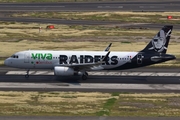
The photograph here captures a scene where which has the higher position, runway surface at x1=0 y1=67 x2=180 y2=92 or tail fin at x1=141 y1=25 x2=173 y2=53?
tail fin at x1=141 y1=25 x2=173 y2=53

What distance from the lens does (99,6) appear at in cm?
15400

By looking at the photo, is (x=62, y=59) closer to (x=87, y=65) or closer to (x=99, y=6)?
(x=87, y=65)

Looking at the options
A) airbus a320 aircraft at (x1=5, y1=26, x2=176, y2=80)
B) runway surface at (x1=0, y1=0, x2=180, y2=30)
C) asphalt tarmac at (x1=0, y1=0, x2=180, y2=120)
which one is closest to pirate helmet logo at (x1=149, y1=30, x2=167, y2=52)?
airbus a320 aircraft at (x1=5, y1=26, x2=176, y2=80)

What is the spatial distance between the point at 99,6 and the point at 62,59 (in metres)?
89.9

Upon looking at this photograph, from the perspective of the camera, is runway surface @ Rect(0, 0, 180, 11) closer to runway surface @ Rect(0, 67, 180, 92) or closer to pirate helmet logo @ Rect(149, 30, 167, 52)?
runway surface @ Rect(0, 67, 180, 92)

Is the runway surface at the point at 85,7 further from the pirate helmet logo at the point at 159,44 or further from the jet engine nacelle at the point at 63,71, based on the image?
the jet engine nacelle at the point at 63,71

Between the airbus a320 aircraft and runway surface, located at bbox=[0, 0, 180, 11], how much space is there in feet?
261

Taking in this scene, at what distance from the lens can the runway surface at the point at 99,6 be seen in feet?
486

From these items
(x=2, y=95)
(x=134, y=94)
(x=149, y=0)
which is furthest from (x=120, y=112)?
(x=149, y=0)

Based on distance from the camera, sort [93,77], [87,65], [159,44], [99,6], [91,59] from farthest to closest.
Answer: [99,6] < [93,77] < [159,44] < [91,59] < [87,65]

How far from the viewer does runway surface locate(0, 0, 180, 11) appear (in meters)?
148

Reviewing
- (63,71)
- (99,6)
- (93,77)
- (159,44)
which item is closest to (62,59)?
(63,71)

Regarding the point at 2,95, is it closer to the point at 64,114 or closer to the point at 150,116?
the point at 64,114

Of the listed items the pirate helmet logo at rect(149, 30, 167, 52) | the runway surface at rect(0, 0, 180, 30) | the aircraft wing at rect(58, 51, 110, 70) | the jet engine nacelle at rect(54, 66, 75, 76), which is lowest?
the jet engine nacelle at rect(54, 66, 75, 76)
